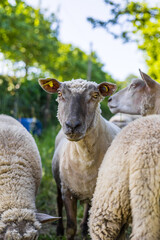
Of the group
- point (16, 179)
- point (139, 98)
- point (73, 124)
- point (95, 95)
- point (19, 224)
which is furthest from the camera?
point (139, 98)

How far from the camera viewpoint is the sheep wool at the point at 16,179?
2.58 m

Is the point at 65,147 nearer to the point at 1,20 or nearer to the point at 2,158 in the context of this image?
the point at 2,158

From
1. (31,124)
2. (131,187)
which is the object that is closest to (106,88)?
(131,187)

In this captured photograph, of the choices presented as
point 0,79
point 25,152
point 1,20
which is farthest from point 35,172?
point 1,20

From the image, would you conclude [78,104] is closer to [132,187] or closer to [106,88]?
[106,88]

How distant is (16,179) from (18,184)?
0.24ft

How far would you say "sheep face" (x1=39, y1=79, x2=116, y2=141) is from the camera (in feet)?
9.80

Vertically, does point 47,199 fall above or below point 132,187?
below

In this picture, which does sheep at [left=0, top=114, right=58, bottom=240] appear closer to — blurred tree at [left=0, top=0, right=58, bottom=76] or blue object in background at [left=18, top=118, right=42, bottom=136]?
blue object in background at [left=18, top=118, right=42, bottom=136]

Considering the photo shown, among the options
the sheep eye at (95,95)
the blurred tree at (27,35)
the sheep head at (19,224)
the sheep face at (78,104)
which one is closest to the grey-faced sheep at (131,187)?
the sheep head at (19,224)

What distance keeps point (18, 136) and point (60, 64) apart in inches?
844

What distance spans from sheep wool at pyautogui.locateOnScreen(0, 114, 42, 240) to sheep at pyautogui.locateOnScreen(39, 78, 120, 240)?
44cm

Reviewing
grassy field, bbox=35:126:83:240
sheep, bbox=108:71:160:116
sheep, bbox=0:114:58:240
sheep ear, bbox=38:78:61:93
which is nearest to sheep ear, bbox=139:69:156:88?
sheep, bbox=108:71:160:116

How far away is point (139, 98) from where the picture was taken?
12.5 ft
